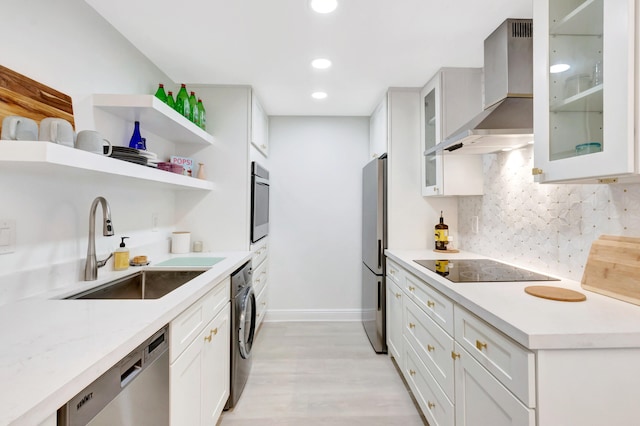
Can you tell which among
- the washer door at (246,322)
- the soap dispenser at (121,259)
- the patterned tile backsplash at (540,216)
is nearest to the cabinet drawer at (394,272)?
the patterned tile backsplash at (540,216)

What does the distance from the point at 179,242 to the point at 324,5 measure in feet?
6.36

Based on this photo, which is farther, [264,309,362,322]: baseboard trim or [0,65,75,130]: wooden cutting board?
[264,309,362,322]: baseboard trim

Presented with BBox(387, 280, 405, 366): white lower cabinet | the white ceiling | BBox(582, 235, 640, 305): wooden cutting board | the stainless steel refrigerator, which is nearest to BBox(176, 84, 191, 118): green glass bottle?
the white ceiling

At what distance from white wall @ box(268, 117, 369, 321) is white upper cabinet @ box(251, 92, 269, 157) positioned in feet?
0.68

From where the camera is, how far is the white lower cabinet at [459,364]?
94cm

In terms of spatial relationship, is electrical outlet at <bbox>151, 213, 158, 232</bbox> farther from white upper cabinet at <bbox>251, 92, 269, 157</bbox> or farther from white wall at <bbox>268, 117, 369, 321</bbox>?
white wall at <bbox>268, 117, 369, 321</bbox>

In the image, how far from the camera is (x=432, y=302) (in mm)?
1609

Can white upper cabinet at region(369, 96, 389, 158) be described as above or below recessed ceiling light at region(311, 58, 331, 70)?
below

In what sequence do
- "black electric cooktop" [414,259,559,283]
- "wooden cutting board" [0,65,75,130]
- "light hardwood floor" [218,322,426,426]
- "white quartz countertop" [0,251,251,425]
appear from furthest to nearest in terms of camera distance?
1. "light hardwood floor" [218,322,426,426]
2. "black electric cooktop" [414,259,559,283]
3. "wooden cutting board" [0,65,75,130]
4. "white quartz countertop" [0,251,251,425]

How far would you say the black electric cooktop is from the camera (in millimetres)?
1525

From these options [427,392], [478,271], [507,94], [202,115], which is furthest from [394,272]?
[202,115]

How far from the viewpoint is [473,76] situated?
2.26 meters

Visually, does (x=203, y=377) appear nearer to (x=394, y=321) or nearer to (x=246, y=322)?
(x=246, y=322)

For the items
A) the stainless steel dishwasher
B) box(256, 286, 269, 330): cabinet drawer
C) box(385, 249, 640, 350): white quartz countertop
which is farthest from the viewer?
box(256, 286, 269, 330): cabinet drawer
